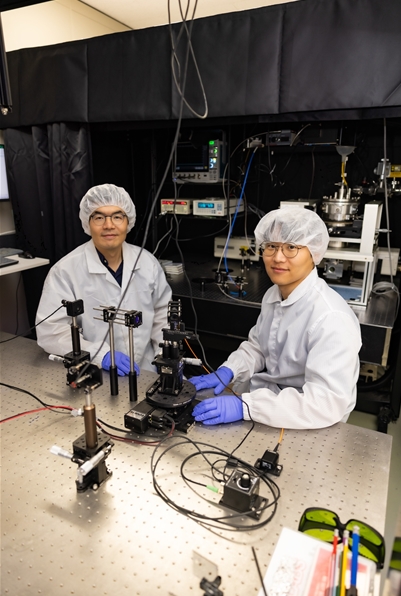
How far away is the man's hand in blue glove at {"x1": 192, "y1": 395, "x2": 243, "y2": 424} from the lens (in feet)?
3.66

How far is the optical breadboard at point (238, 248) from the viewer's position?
8.87 feet

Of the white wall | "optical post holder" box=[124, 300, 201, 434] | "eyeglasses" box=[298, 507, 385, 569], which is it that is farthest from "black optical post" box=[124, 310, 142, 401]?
the white wall

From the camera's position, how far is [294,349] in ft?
4.40

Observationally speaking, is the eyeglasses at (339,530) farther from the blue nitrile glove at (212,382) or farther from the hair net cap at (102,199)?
the hair net cap at (102,199)

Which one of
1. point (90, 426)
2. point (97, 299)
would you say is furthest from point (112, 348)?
point (97, 299)

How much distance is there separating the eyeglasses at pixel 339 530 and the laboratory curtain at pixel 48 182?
212cm

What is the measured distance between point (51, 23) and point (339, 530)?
11.7ft

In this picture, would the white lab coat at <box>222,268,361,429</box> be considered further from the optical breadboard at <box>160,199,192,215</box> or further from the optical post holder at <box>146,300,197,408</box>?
the optical breadboard at <box>160,199,192,215</box>

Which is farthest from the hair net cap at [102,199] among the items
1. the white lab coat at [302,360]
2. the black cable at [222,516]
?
the black cable at [222,516]

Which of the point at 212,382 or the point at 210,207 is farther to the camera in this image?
the point at 210,207

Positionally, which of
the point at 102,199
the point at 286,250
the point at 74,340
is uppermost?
the point at 102,199

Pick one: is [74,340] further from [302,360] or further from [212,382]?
[302,360]

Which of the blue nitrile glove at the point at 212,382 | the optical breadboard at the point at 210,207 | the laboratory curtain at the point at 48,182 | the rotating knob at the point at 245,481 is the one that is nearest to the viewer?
the rotating knob at the point at 245,481

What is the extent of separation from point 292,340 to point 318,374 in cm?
23
